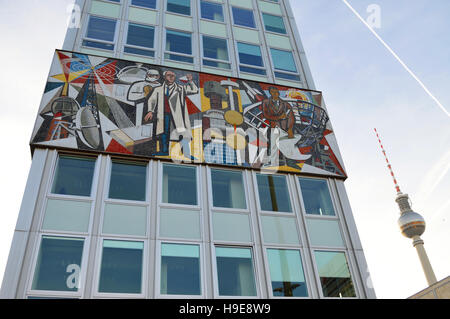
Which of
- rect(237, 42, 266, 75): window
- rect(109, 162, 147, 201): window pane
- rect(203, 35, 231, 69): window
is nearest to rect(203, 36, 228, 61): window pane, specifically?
rect(203, 35, 231, 69): window

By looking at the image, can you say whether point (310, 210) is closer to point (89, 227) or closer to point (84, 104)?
point (89, 227)

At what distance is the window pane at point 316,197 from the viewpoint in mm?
12689

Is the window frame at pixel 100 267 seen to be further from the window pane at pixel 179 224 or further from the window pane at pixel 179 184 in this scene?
the window pane at pixel 179 184

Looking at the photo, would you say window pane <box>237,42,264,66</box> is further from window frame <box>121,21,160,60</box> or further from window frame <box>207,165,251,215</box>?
window frame <box>207,165,251,215</box>

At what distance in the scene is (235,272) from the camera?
10.7 m

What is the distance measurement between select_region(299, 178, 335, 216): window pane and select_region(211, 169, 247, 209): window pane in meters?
2.05

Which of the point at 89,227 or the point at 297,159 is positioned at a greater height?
the point at 297,159

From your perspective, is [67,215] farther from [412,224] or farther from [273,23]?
[412,224]

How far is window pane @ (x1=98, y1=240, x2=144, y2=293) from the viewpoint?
9.57 metres

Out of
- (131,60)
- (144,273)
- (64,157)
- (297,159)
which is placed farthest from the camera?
(131,60)

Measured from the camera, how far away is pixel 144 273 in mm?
9875

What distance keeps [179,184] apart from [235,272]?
9.84 ft

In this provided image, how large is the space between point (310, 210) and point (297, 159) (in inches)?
69.2
